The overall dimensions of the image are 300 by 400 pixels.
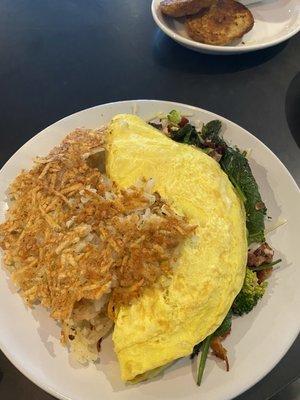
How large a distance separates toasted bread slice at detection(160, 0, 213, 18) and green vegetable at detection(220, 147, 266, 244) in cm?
120

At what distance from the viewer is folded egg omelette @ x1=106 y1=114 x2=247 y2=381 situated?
164 centimetres

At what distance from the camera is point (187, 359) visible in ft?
5.98

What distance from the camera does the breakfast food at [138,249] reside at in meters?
1.66

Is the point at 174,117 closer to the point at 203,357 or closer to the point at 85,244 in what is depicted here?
the point at 85,244

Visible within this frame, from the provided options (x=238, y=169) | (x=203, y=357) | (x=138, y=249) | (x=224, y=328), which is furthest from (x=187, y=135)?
(x=203, y=357)

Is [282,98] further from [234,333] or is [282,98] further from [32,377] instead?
[32,377]

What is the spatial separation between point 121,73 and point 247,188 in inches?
57.8

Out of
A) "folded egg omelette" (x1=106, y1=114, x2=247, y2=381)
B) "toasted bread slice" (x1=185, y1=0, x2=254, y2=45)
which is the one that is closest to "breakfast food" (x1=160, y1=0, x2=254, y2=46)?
"toasted bread slice" (x1=185, y1=0, x2=254, y2=45)

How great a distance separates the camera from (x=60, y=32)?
135 inches

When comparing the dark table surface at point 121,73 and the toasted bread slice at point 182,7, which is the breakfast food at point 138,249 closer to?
the dark table surface at point 121,73

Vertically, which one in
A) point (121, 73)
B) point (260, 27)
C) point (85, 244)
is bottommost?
point (121, 73)

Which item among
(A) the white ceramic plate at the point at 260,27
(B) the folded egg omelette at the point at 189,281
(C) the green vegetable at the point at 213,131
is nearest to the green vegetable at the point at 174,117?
(C) the green vegetable at the point at 213,131

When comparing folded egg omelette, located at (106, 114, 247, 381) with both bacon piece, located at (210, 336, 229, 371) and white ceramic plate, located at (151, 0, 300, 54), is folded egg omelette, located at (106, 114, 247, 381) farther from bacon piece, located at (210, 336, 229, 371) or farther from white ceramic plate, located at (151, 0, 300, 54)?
white ceramic plate, located at (151, 0, 300, 54)

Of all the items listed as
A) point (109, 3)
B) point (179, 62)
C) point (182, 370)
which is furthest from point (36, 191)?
point (109, 3)
